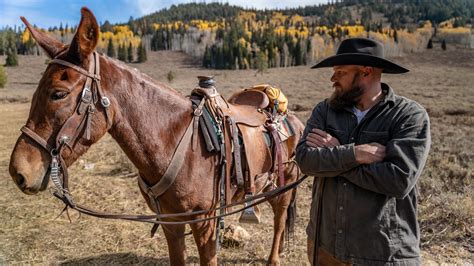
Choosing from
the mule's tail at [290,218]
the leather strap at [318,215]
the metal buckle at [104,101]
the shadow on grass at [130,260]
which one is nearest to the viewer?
the metal buckle at [104,101]

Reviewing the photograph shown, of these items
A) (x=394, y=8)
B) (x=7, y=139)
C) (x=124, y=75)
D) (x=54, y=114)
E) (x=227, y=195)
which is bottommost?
(x=7, y=139)

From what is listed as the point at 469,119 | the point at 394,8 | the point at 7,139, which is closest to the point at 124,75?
the point at 7,139

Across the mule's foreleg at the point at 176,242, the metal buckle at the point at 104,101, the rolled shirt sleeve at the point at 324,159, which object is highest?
the metal buckle at the point at 104,101

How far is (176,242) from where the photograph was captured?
10.3 feet

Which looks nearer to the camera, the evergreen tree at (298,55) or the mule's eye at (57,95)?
the mule's eye at (57,95)

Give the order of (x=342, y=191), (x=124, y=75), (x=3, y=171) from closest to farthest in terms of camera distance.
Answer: (x=342, y=191), (x=124, y=75), (x=3, y=171)

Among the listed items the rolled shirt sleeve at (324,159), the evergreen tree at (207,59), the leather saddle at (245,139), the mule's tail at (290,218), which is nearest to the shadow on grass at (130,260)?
the mule's tail at (290,218)

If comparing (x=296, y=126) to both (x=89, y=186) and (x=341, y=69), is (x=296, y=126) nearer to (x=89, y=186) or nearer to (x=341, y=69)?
(x=341, y=69)

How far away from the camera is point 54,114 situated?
7.17ft

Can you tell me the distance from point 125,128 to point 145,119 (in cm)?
17

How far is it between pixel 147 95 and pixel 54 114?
70 centimetres

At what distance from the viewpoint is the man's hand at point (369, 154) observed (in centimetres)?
205

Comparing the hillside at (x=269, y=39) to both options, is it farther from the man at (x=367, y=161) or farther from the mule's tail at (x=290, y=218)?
the man at (x=367, y=161)

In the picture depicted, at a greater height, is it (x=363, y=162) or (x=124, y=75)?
(x=124, y=75)
